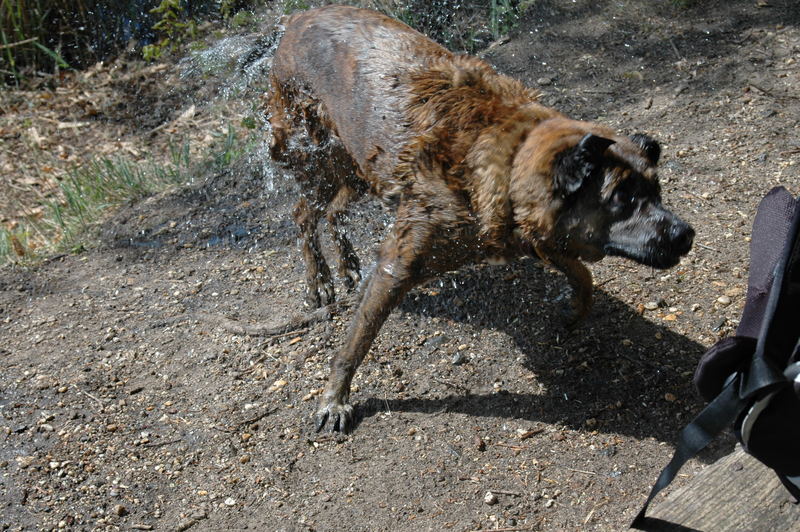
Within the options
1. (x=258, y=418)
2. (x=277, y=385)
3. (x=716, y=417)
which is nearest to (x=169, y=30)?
(x=277, y=385)

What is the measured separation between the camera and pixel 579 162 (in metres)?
3.46

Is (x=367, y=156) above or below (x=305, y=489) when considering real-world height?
above

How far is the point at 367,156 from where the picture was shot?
174 inches

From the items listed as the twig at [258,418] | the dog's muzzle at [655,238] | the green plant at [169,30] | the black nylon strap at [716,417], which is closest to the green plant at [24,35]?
the green plant at [169,30]

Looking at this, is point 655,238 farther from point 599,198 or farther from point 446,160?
point 446,160

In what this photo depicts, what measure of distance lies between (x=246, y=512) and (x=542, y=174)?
2.15 metres

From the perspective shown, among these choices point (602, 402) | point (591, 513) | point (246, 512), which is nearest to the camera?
point (591, 513)

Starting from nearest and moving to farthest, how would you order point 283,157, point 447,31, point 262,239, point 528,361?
point 528,361 → point 283,157 → point 262,239 → point 447,31

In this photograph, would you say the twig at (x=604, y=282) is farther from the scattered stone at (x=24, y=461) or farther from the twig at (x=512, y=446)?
the scattered stone at (x=24, y=461)

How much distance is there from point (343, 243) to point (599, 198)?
A: 2.39 m

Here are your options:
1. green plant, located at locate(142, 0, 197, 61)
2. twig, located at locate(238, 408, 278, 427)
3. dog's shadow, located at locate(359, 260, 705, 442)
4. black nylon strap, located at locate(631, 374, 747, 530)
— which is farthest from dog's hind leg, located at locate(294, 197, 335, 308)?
green plant, located at locate(142, 0, 197, 61)

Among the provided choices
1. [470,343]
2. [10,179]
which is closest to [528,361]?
[470,343]

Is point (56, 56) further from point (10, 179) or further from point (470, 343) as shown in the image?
point (470, 343)

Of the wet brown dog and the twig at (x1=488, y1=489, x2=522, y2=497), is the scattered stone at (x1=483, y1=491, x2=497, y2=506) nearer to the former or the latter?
the twig at (x1=488, y1=489, x2=522, y2=497)
